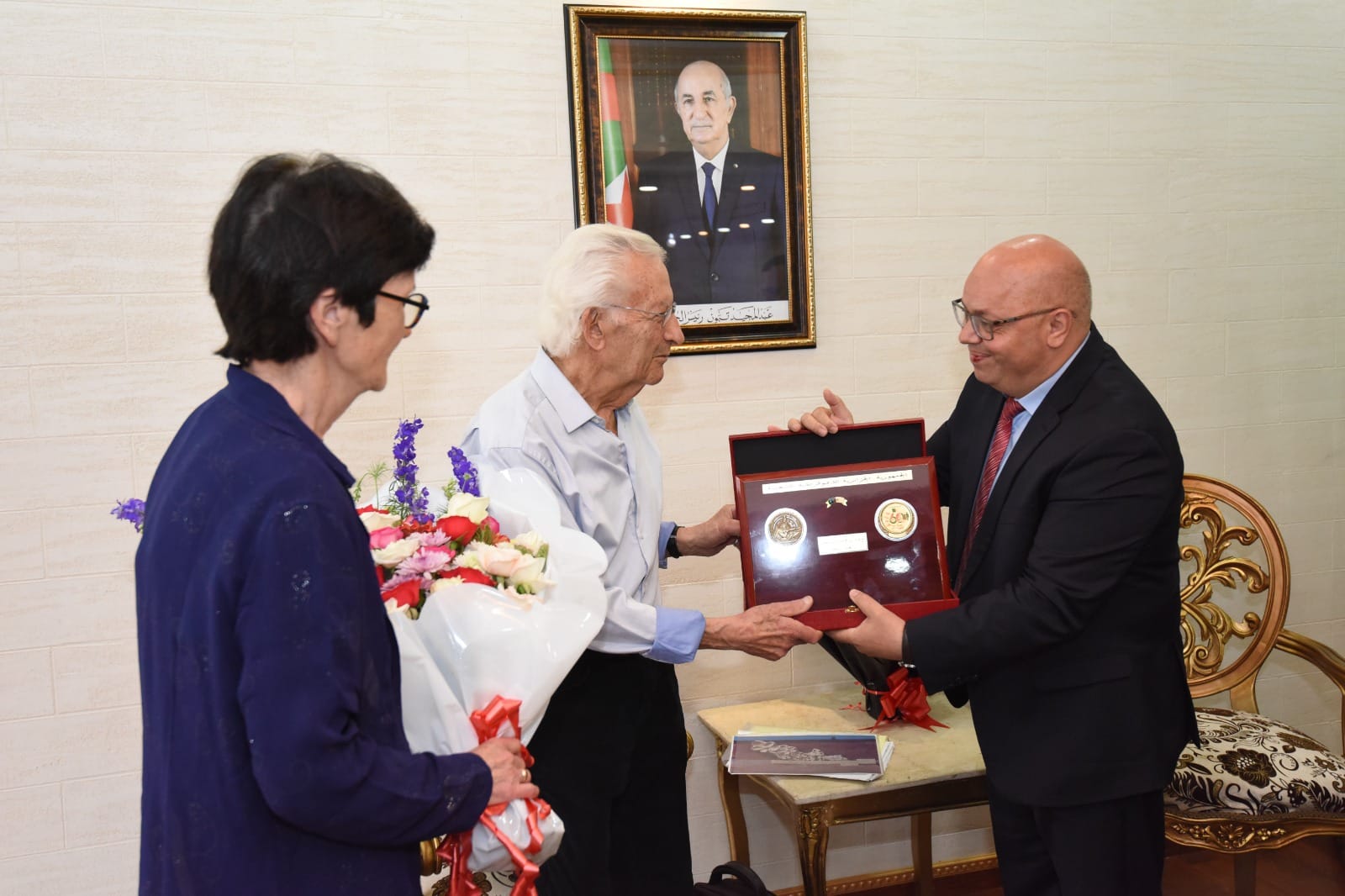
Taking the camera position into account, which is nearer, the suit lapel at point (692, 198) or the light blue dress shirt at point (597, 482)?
the light blue dress shirt at point (597, 482)

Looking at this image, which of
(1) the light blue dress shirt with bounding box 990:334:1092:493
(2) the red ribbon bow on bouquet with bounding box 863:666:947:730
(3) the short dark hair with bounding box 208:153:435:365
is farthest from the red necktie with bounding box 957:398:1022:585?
(3) the short dark hair with bounding box 208:153:435:365

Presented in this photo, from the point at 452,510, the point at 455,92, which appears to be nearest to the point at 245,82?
the point at 455,92

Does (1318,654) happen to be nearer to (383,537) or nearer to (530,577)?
(530,577)

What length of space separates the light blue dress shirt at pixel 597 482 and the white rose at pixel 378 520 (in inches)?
14.3

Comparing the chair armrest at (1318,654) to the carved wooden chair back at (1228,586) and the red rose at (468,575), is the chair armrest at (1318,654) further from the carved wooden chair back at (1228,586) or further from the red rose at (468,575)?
the red rose at (468,575)

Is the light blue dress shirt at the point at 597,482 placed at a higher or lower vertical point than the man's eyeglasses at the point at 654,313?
lower

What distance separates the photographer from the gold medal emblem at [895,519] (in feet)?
7.88

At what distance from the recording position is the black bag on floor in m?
2.62

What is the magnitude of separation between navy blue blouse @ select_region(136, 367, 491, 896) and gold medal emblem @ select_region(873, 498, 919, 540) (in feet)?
4.45

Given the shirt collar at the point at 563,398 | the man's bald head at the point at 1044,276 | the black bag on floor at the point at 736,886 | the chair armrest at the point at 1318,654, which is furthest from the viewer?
the chair armrest at the point at 1318,654

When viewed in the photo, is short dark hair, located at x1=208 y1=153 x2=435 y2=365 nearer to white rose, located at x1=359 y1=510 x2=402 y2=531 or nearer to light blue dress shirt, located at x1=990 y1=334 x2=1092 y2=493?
white rose, located at x1=359 y1=510 x2=402 y2=531

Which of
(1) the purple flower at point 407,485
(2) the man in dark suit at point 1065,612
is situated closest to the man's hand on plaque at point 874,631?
(2) the man in dark suit at point 1065,612

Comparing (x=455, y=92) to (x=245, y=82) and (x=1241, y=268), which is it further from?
(x=1241, y=268)

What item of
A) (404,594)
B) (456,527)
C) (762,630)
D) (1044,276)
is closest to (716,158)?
(1044,276)
